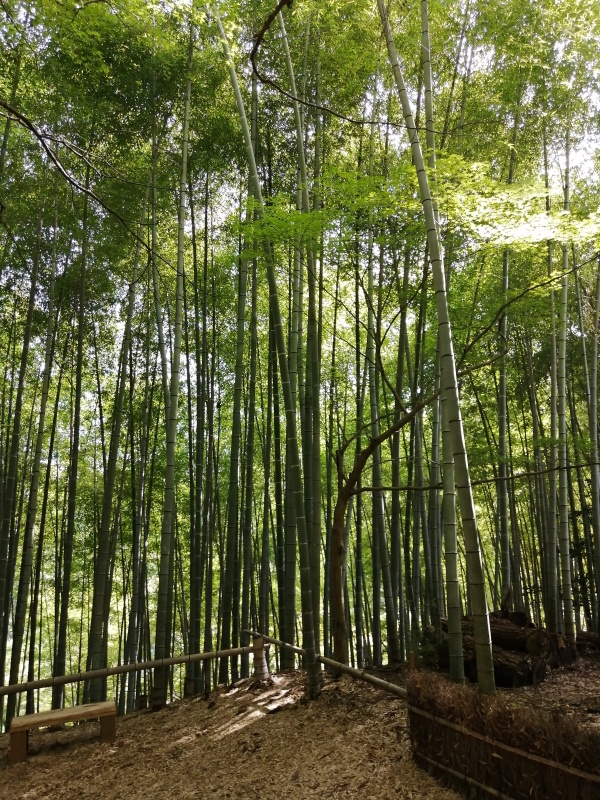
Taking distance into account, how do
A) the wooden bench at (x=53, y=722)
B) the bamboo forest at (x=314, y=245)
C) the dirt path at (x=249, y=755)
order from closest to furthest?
the dirt path at (x=249, y=755) < the bamboo forest at (x=314, y=245) < the wooden bench at (x=53, y=722)

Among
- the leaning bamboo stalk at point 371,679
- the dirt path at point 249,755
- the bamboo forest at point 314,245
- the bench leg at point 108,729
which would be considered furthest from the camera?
the bench leg at point 108,729

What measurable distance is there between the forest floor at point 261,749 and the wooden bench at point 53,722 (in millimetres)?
86

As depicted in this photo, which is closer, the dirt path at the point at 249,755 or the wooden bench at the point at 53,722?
the dirt path at the point at 249,755

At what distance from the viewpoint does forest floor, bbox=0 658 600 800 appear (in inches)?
103

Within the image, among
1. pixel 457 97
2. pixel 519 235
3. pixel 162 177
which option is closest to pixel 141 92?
pixel 162 177

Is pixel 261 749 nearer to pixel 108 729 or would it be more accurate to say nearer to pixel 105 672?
pixel 108 729

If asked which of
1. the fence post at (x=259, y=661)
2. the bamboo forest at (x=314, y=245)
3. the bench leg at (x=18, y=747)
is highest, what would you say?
the bamboo forest at (x=314, y=245)

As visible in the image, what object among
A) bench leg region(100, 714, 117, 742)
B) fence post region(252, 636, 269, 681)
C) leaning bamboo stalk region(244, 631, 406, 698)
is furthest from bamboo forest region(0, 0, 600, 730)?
bench leg region(100, 714, 117, 742)

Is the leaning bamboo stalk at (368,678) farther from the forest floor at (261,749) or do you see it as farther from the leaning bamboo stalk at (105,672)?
the leaning bamboo stalk at (105,672)

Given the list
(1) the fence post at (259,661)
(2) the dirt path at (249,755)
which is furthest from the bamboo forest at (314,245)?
(2) the dirt path at (249,755)

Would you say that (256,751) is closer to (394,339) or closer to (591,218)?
(591,218)

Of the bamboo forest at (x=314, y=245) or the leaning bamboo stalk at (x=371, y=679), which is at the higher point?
the bamboo forest at (x=314, y=245)

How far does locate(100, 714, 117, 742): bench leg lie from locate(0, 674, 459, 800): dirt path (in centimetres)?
5

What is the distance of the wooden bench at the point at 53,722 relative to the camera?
3.67 metres
